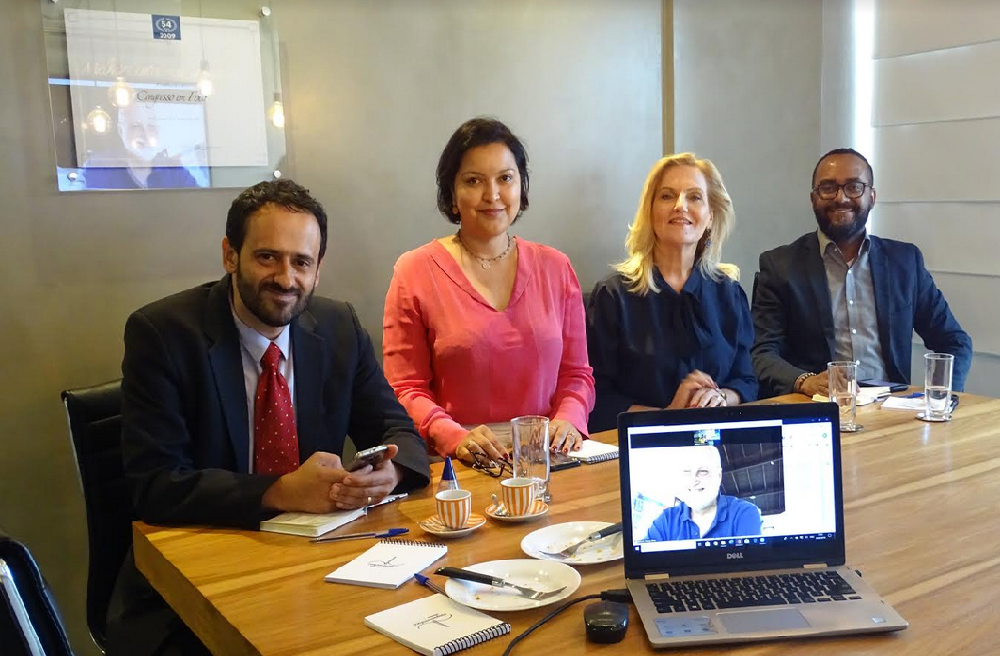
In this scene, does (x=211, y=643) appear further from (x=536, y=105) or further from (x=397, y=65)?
(x=536, y=105)

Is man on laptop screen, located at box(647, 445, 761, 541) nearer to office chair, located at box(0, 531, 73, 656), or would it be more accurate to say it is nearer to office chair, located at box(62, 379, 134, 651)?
office chair, located at box(0, 531, 73, 656)

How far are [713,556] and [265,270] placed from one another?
3.57 ft

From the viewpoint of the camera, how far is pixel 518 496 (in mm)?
1616

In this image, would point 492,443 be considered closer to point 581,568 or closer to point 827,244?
point 581,568

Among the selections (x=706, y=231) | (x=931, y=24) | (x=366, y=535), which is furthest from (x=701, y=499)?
(x=931, y=24)

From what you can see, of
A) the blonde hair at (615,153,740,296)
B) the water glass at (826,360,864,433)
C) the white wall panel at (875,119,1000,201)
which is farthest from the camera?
the white wall panel at (875,119,1000,201)

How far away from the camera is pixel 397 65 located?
2959mm

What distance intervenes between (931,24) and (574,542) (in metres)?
3.00

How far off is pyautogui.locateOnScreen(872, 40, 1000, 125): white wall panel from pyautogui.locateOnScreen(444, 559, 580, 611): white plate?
9.42ft

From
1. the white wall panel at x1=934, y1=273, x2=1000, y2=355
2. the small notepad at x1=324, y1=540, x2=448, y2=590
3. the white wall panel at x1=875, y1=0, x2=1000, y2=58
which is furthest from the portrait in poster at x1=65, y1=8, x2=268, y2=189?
the white wall panel at x1=934, y1=273, x2=1000, y2=355

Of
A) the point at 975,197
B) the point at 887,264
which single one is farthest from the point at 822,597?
the point at 975,197

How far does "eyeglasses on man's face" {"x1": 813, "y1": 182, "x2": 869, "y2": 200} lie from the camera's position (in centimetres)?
327

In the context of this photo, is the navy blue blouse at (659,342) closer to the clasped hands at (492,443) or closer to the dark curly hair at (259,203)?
the clasped hands at (492,443)

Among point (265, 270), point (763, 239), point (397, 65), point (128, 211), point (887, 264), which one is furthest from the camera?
point (763, 239)
